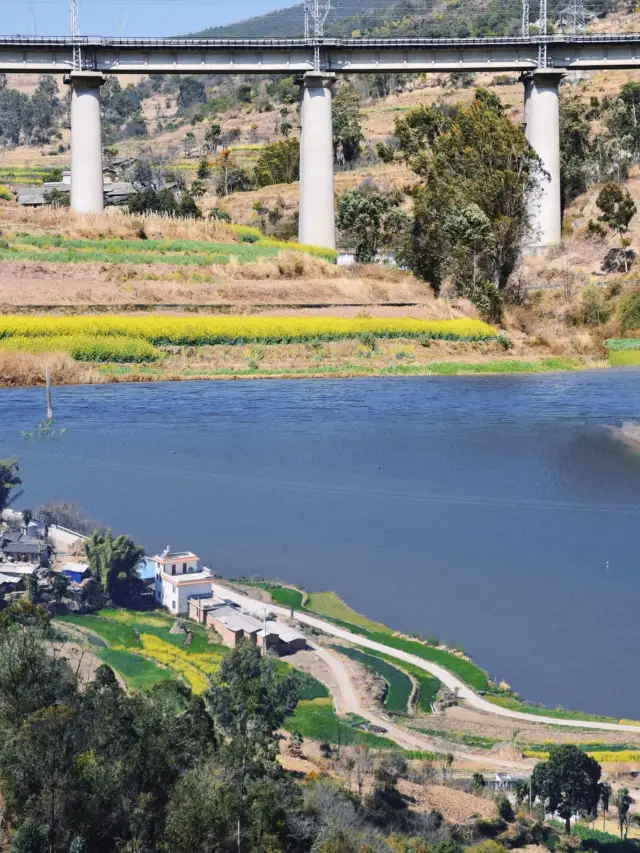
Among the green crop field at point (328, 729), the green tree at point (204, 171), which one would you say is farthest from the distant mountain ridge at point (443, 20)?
the green crop field at point (328, 729)

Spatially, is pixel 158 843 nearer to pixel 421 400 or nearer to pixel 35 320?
pixel 421 400

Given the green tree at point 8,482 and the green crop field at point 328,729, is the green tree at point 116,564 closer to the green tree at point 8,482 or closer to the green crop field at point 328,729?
the green tree at point 8,482

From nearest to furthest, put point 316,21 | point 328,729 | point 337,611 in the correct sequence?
point 328,729 < point 337,611 < point 316,21

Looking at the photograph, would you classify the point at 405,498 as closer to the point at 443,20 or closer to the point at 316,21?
the point at 316,21

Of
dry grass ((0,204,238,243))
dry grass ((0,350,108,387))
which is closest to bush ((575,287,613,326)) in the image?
dry grass ((0,204,238,243))

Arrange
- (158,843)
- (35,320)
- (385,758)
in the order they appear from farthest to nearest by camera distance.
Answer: (35,320), (385,758), (158,843)

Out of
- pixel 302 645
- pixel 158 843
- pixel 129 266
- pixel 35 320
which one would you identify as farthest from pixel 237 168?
pixel 158 843

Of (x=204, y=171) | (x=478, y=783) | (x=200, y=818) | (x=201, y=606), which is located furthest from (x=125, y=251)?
(x=204, y=171)
